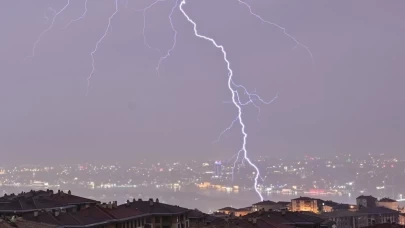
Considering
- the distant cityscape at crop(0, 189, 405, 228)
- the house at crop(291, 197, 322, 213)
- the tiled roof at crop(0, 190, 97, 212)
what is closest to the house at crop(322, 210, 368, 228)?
the house at crop(291, 197, 322, 213)

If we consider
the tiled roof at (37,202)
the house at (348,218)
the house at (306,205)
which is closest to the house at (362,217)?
the house at (348,218)

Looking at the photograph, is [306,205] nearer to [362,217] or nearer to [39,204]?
[362,217]

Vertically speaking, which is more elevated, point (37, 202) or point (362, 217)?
point (362, 217)

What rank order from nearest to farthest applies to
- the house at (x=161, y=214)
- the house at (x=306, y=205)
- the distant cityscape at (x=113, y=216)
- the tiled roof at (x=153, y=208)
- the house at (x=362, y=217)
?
the distant cityscape at (x=113, y=216) < the house at (x=161, y=214) < the tiled roof at (x=153, y=208) < the house at (x=362, y=217) < the house at (x=306, y=205)

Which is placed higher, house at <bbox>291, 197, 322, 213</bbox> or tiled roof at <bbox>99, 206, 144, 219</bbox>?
house at <bbox>291, 197, 322, 213</bbox>

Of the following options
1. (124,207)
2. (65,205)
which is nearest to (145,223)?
(124,207)

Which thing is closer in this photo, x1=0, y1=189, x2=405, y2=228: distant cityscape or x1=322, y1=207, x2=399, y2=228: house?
x1=0, y1=189, x2=405, y2=228: distant cityscape

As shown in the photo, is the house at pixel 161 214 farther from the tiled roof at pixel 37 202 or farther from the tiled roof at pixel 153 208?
the tiled roof at pixel 37 202

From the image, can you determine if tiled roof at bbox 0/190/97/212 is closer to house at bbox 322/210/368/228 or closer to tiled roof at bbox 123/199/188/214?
tiled roof at bbox 123/199/188/214

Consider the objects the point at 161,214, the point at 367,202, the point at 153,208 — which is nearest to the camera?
the point at 161,214

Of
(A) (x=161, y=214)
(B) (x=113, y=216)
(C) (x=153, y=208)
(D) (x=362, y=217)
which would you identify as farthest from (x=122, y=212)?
(D) (x=362, y=217)

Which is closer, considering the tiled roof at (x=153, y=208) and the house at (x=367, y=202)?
the tiled roof at (x=153, y=208)

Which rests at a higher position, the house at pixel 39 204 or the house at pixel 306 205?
the house at pixel 306 205
